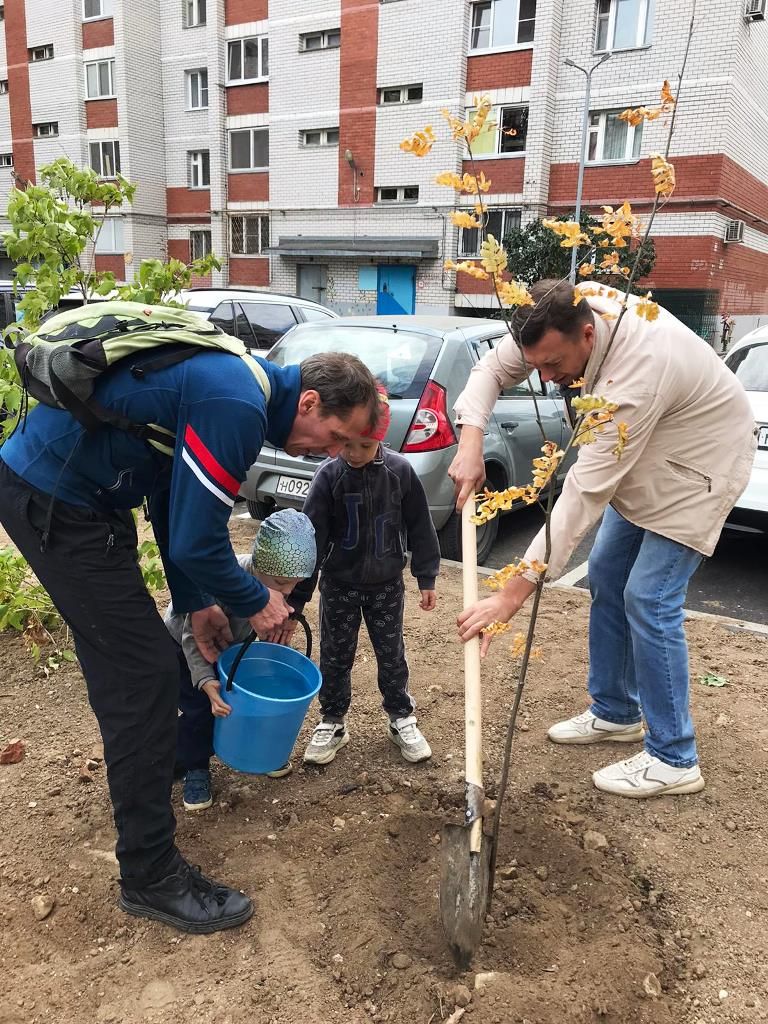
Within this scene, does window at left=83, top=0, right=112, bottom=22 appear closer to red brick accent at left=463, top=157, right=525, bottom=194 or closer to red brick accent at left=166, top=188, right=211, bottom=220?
red brick accent at left=166, top=188, right=211, bottom=220

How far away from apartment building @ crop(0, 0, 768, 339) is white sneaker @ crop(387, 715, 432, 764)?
15.8m

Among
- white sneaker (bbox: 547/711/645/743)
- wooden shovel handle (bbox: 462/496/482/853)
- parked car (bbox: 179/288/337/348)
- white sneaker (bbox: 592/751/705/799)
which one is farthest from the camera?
parked car (bbox: 179/288/337/348)

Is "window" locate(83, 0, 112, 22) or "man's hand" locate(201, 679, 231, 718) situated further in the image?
"window" locate(83, 0, 112, 22)

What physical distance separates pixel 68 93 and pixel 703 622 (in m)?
32.6

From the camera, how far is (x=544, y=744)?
332 cm

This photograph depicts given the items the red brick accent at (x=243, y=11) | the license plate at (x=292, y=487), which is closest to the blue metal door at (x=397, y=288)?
the red brick accent at (x=243, y=11)

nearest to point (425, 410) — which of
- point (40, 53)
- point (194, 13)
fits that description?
point (194, 13)

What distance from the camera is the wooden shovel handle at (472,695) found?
7.55 feet

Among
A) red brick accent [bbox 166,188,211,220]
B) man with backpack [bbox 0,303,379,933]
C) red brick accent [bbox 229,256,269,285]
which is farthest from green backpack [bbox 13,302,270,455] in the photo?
red brick accent [bbox 166,188,211,220]

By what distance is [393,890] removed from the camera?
96.1 inches

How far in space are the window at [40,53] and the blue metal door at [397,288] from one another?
1673 cm

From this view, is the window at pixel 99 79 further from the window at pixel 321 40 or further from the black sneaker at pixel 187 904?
the black sneaker at pixel 187 904

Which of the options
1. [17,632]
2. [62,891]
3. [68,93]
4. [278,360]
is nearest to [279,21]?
[68,93]

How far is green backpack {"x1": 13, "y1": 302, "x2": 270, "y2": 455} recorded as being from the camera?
1940 millimetres
